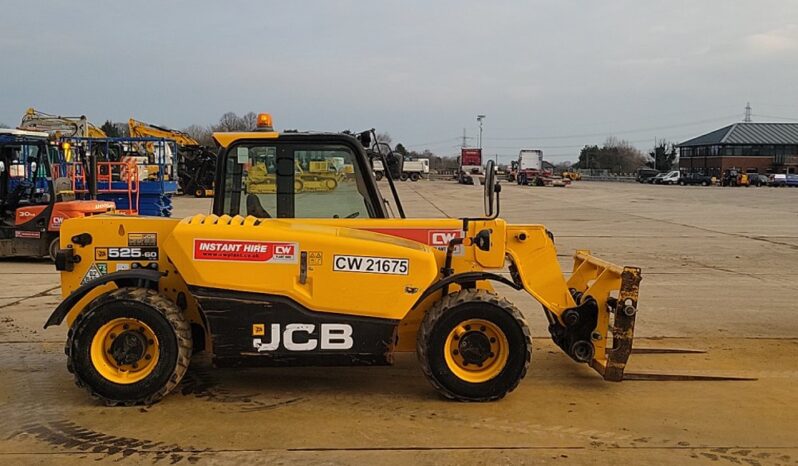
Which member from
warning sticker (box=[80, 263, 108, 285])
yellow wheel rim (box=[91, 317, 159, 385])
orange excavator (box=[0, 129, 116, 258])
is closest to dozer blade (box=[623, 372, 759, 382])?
yellow wheel rim (box=[91, 317, 159, 385])

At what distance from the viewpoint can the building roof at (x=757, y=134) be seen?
83.1 m

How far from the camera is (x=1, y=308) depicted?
867cm

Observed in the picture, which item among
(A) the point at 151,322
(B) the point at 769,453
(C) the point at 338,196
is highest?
(C) the point at 338,196

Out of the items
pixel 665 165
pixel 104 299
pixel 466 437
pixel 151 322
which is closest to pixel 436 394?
pixel 466 437

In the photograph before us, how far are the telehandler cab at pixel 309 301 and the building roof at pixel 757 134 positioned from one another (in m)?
88.0

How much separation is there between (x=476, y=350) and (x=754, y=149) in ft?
293

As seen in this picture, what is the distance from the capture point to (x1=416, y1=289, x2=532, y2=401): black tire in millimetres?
5047

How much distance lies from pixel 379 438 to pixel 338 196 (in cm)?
204

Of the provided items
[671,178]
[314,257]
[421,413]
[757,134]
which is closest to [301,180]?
[314,257]

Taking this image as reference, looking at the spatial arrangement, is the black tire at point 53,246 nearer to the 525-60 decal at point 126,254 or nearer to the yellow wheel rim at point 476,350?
the 525-60 decal at point 126,254

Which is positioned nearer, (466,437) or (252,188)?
(466,437)

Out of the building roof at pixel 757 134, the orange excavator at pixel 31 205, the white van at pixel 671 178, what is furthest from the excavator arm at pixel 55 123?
the building roof at pixel 757 134

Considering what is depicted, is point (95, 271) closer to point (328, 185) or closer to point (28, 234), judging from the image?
point (328, 185)

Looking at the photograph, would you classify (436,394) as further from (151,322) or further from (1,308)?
(1,308)
